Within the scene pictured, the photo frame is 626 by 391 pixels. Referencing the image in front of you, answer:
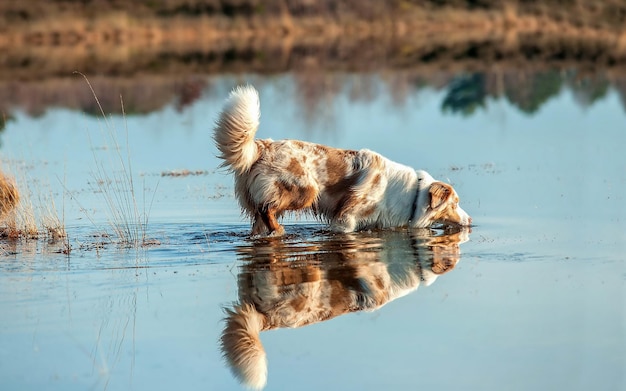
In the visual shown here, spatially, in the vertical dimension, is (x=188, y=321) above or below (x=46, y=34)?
below

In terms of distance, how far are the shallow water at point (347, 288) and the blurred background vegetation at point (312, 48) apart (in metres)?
9.73

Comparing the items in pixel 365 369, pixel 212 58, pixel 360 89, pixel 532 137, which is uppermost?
pixel 212 58

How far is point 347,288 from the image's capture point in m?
8.70

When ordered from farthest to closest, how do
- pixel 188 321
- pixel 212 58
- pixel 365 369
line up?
pixel 212 58 < pixel 188 321 < pixel 365 369

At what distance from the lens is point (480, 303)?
8.24 meters

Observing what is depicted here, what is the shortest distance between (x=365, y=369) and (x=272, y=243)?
423 cm

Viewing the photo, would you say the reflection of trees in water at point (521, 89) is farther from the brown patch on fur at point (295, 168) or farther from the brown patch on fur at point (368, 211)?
the brown patch on fur at point (295, 168)

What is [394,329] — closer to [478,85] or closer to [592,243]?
[592,243]

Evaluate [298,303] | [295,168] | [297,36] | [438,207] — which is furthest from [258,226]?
[297,36]

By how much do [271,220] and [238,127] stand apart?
1255mm

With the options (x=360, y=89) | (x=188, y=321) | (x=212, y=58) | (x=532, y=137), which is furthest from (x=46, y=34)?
(x=188, y=321)

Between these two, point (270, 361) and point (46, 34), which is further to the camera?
point (46, 34)

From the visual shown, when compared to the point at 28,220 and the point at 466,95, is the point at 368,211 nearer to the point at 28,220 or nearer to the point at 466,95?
the point at 28,220

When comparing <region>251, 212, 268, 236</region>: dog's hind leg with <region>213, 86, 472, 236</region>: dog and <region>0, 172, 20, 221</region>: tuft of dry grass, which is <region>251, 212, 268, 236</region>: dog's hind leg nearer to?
<region>213, 86, 472, 236</region>: dog
